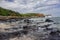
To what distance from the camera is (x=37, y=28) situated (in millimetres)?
4176

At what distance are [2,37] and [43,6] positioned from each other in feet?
3.89

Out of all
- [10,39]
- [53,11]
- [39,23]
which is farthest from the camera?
[39,23]

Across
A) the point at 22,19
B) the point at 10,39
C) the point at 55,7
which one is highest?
the point at 55,7

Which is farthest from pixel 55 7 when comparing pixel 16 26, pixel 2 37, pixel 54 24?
pixel 2 37

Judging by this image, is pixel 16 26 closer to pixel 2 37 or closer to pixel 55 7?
pixel 2 37

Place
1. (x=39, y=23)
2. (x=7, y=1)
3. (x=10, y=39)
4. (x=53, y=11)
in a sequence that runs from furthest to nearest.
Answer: (x=39, y=23), (x=7, y=1), (x=53, y=11), (x=10, y=39)

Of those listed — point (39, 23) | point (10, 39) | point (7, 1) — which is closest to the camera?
A: point (10, 39)

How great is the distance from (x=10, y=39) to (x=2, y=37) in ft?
A: 0.68

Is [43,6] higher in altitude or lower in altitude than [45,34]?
higher

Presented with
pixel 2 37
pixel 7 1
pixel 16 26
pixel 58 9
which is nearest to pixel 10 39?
pixel 2 37

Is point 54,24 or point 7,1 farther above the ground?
point 7,1

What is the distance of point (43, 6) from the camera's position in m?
4.13

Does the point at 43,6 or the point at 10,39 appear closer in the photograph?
the point at 10,39

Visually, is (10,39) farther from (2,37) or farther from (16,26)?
(16,26)
